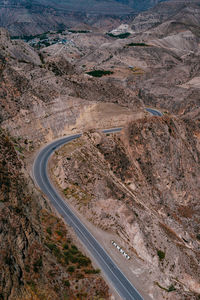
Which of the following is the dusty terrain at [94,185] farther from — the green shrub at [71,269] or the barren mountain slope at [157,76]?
the barren mountain slope at [157,76]

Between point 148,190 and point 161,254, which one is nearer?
point 161,254

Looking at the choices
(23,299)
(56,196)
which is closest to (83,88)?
(56,196)

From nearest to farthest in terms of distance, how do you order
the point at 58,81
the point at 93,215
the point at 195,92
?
the point at 93,215
the point at 58,81
the point at 195,92

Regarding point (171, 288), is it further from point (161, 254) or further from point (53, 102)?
point (53, 102)

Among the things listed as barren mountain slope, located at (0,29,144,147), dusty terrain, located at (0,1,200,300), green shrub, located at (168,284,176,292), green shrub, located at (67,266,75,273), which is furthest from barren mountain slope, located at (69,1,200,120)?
green shrub, located at (67,266,75,273)

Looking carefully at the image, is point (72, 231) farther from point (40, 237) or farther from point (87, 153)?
point (87, 153)

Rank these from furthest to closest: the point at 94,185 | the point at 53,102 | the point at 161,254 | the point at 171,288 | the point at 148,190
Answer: the point at 53,102
the point at 148,190
the point at 94,185
the point at 161,254
the point at 171,288

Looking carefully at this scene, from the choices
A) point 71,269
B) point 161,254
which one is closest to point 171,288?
point 161,254

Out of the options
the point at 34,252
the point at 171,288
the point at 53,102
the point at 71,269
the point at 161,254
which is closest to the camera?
the point at 34,252
